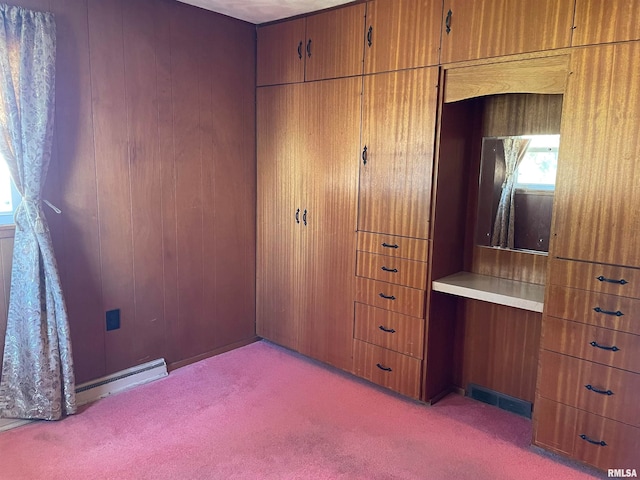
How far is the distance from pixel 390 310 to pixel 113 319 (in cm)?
167

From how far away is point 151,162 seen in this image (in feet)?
9.59

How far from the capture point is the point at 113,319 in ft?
9.43

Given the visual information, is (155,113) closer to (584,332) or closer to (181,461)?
(181,461)

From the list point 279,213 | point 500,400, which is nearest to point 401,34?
point 279,213

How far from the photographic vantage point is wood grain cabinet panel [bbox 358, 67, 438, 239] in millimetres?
2574

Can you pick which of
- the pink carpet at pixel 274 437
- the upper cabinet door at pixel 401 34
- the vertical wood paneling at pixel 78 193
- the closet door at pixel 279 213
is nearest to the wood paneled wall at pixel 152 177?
the vertical wood paneling at pixel 78 193

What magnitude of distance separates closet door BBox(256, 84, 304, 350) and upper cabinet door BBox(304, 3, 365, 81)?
223 millimetres

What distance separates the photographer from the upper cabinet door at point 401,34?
250cm

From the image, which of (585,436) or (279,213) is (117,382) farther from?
(585,436)

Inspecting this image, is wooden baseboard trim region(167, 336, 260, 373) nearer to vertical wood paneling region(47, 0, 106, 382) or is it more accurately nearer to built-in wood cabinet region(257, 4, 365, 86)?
vertical wood paneling region(47, 0, 106, 382)

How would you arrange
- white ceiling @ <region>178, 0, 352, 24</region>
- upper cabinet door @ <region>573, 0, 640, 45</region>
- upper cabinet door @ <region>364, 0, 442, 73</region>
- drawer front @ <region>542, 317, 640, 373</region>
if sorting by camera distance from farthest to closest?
white ceiling @ <region>178, 0, 352, 24</region>, upper cabinet door @ <region>364, 0, 442, 73</region>, drawer front @ <region>542, 317, 640, 373</region>, upper cabinet door @ <region>573, 0, 640, 45</region>

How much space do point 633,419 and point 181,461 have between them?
1.99 metres

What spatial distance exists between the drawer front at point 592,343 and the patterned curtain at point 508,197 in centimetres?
64

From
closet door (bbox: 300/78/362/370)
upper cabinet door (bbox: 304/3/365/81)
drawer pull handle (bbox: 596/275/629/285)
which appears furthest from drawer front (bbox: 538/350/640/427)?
upper cabinet door (bbox: 304/3/365/81)
